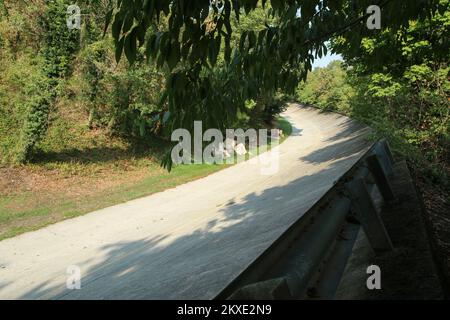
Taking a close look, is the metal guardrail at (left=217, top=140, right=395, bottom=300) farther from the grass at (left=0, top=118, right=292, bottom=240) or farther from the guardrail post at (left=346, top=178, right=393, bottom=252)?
the grass at (left=0, top=118, right=292, bottom=240)

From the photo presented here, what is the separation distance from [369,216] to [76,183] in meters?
17.6

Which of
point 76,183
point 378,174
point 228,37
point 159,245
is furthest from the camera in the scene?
point 76,183

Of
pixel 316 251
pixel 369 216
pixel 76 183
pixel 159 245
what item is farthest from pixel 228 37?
pixel 76 183

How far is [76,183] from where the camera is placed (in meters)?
18.9

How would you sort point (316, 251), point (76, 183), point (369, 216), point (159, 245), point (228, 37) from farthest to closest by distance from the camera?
Answer: point (76, 183) < point (159, 245) < point (369, 216) < point (228, 37) < point (316, 251)

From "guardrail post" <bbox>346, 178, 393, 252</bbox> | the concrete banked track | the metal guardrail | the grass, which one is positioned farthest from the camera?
the grass

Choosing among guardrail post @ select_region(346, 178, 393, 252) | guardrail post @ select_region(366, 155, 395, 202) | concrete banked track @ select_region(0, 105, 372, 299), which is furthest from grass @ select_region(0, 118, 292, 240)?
guardrail post @ select_region(346, 178, 393, 252)

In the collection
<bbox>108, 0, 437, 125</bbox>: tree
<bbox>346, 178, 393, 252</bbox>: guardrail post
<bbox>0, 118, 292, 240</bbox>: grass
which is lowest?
<bbox>0, 118, 292, 240</bbox>: grass

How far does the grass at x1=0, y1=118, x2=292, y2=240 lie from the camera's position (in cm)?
1378

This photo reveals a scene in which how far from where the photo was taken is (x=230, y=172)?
19.9 meters

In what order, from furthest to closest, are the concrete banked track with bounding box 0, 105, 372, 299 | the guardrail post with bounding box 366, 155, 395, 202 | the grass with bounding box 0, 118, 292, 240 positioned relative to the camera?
the grass with bounding box 0, 118, 292, 240 < the concrete banked track with bounding box 0, 105, 372, 299 < the guardrail post with bounding box 366, 155, 395, 202

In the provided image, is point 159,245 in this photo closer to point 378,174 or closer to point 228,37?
point 378,174
